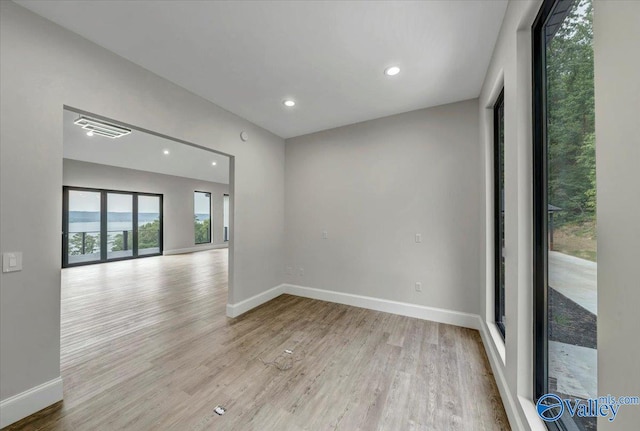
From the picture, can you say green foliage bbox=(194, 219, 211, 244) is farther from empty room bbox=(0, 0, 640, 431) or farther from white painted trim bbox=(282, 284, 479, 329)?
white painted trim bbox=(282, 284, 479, 329)

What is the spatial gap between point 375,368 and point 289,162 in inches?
132

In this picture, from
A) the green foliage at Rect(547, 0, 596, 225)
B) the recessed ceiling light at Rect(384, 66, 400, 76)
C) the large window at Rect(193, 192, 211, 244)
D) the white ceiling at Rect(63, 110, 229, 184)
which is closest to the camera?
the green foliage at Rect(547, 0, 596, 225)

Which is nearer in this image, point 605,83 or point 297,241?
point 605,83

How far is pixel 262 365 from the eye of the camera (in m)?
2.22

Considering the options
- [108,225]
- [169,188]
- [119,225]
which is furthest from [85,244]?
[169,188]

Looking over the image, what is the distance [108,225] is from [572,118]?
9.63 meters

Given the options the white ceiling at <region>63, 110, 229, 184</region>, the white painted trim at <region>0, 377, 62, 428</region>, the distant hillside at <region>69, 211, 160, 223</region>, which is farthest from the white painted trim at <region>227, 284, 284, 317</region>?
the distant hillside at <region>69, 211, 160, 223</region>

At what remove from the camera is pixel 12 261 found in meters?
1.60

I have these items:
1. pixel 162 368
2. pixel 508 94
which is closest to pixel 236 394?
pixel 162 368

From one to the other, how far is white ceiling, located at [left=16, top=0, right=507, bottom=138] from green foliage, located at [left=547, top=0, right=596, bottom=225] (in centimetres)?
76

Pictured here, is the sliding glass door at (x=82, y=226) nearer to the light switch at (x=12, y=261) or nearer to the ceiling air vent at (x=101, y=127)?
the ceiling air vent at (x=101, y=127)

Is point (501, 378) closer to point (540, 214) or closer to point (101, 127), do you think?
point (540, 214)

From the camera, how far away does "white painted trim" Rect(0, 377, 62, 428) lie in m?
1.56

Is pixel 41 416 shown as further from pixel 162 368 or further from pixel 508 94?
pixel 508 94
